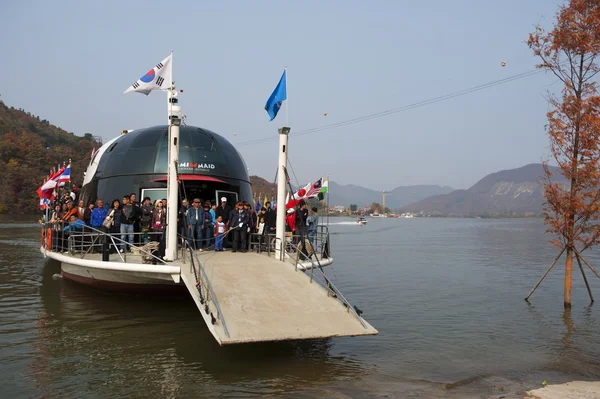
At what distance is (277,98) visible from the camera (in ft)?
45.3

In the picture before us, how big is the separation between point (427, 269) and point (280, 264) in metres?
15.8

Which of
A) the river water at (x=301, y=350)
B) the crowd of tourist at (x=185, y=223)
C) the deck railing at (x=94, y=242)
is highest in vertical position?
the crowd of tourist at (x=185, y=223)

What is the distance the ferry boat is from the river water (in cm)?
71

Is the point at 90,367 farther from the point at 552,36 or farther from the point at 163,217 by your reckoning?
the point at 552,36

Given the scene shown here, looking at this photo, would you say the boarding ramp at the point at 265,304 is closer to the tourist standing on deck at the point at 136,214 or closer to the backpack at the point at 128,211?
the backpack at the point at 128,211

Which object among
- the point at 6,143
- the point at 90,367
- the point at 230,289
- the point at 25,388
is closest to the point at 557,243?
the point at 230,289

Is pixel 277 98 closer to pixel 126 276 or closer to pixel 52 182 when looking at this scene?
pixel 126 276

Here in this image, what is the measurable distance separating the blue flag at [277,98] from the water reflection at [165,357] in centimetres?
546

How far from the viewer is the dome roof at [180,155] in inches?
629

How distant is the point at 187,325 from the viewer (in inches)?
479

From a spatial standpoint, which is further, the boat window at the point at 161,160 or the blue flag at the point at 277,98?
the boat window at the point at 161,160

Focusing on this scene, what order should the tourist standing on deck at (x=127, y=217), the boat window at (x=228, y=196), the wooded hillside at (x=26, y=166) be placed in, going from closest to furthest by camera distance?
the tourist standing on deck at (x=127, y=217) → the boat window at (x=228, y=196) → the wooded hillside at (x=26, y=166)

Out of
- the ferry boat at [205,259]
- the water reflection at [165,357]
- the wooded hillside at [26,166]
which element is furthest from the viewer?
the wooded hillside at [26,166]

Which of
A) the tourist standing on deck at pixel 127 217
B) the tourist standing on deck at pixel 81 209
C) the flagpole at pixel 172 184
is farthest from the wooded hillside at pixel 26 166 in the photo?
the flagpole at pixel 172 184
